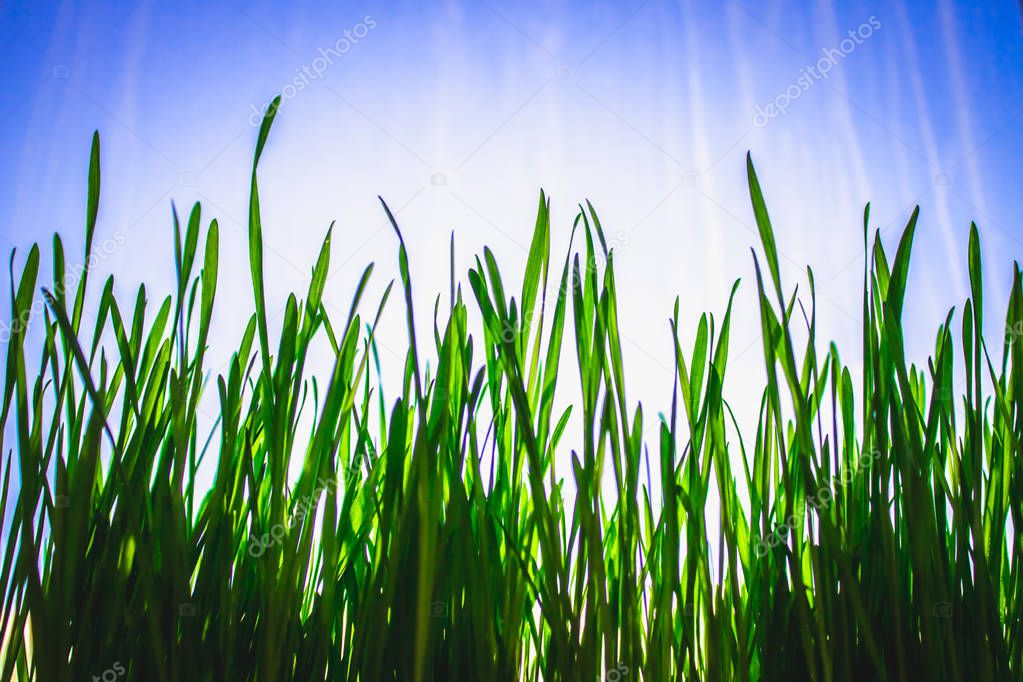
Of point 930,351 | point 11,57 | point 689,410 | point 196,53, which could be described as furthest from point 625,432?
point 11,57

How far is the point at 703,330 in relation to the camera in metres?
0.90

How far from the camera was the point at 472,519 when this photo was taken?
808 mm

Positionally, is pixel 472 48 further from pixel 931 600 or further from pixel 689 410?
pixel 931 600

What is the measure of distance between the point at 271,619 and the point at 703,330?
0.70 metres

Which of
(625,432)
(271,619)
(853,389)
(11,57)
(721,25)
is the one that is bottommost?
(271,619)

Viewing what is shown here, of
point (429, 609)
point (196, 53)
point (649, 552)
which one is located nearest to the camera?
point (429, 609)

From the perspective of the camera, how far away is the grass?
2.35 feet

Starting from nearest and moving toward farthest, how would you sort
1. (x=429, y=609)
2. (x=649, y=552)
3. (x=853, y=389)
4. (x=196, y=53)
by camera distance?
1. (x=429, y=609)
2. (x=649, y=552)
3. (x=853, y=389)
4. (x=196, y=53)

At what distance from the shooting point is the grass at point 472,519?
2.35 feet

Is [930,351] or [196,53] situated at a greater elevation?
[196,53]

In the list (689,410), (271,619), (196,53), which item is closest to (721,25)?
(689,410)

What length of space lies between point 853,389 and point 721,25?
0.77 m

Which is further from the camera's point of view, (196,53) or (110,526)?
(196,53)

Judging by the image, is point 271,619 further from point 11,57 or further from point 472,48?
point 11,57
